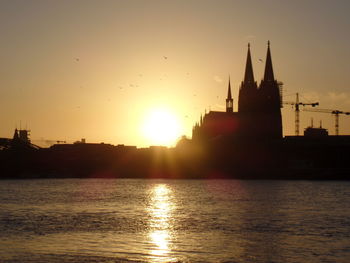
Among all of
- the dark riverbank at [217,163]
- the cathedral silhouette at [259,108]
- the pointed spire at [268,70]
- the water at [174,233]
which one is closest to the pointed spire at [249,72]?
the cathedral silhouette at [259,108]

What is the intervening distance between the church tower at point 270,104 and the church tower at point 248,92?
2135mm

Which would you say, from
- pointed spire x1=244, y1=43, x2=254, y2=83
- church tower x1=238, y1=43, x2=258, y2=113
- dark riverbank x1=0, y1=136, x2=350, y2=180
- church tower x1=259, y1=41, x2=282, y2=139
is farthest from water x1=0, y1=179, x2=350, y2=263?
church tower x1=259, y1=41, x2=282, y2=139

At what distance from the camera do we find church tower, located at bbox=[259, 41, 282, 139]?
7318 inches

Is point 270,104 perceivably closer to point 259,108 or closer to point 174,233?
point 259,108

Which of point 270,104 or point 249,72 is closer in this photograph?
point 249,72

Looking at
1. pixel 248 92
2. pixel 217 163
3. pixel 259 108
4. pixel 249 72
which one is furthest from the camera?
pixel 259 108

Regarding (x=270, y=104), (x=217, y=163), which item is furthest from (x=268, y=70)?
(x=217, y=163)

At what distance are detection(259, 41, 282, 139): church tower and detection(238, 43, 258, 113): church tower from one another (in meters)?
2.14

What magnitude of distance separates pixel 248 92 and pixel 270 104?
8589mm

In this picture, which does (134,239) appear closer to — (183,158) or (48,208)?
(48,208)

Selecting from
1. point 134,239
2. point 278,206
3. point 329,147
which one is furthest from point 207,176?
point 134,239

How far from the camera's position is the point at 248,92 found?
186750 mm

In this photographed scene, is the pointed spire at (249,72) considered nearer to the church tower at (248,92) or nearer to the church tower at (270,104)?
the church tower at (248,92)

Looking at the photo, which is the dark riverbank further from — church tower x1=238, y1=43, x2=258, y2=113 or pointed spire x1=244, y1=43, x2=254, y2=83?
pointed spire x1=244, y1=43, x2=254, y2=83
